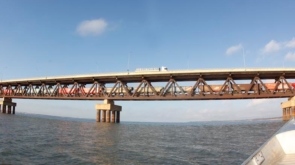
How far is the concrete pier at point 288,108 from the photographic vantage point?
5694cm

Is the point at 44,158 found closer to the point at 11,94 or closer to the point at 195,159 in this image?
the point at 195,159

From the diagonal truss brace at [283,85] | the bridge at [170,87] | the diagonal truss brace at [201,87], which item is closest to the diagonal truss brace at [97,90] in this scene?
the bridge at [170,87]

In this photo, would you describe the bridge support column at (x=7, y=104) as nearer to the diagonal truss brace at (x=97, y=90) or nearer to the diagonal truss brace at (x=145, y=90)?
the diagonal truss brace at (x=97, y=90)

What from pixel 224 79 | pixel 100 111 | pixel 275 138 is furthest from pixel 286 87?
pixel 275 138

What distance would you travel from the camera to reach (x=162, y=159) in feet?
41.5

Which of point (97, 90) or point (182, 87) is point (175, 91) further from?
point (97, 90)

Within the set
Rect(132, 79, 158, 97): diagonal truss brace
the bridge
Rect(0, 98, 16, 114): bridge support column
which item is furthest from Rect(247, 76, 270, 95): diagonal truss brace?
Rect(0, 98, 16, 114): bridge support column

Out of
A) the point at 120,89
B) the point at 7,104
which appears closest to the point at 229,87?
the point at 120,89

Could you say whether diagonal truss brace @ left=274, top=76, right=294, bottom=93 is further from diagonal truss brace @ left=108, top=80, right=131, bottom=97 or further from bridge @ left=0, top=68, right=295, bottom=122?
diagonal truss brace @ left=108, top=80, right=131, bottom=97

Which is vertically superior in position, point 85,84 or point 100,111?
point 85,84

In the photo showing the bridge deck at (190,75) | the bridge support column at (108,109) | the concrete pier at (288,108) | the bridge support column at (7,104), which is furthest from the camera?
the bridge support column at (7,104)

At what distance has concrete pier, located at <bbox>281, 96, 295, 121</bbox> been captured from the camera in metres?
56.9

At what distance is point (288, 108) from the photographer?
60.4 meters

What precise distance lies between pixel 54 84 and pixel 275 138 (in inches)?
3282
